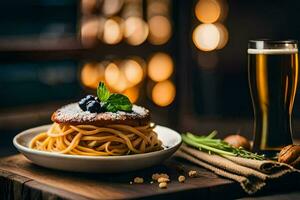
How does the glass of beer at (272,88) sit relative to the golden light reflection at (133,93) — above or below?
above

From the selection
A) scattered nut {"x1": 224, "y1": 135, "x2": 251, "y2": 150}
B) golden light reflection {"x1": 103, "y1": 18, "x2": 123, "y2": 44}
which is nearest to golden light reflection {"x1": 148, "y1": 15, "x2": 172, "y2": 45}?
golden light reflection {"x1": 103, "y1": 18, "x2": 123, "y2": 44}

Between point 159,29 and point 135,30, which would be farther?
point 159,29

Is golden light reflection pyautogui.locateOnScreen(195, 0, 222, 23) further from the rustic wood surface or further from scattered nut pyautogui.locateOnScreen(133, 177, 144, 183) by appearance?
scattered nut pyautogui.locateOnScreen(133, 177, 144, 183)

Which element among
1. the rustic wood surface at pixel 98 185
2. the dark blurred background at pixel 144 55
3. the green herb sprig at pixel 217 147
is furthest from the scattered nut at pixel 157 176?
the dark blurred background at pixel 144 55

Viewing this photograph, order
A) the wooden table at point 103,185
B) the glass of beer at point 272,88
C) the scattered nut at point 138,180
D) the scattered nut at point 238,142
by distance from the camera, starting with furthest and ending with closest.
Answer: the scattered nut at point 238,142, the glass of beer at point 272,88, the scattered nut at point 138,180, the wooden table at point 103,185

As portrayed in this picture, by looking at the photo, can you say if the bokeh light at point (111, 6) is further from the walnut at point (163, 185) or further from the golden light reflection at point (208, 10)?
the walnut at point (163, 185)

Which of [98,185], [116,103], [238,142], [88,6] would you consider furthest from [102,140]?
[88,6]

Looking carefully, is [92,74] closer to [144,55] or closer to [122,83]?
[122,83]
